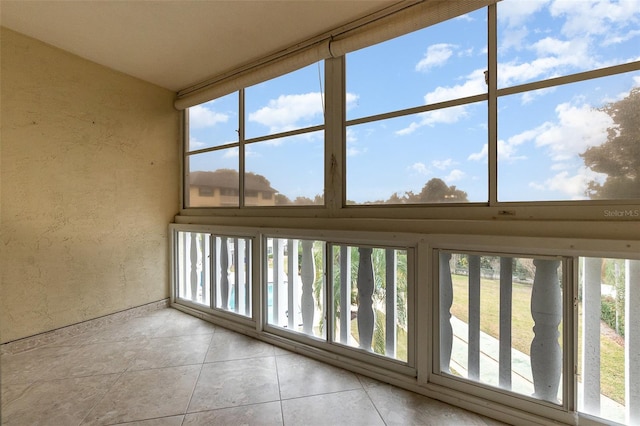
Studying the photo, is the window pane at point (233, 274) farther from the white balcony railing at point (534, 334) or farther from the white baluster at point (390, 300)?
the white balcony railing at point (534, 334)

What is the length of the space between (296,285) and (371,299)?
2.08ft

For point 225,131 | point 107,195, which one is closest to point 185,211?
point 107,195

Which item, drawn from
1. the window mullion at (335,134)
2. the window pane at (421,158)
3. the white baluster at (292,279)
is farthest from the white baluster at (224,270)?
the window pane at (421,158)

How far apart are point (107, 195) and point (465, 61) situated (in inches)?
120

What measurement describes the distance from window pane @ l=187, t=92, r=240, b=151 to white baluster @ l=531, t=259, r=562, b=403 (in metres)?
2.51

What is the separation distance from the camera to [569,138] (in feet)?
4.24

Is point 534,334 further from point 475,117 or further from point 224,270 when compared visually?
point 224,270

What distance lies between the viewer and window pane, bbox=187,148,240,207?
2.57m

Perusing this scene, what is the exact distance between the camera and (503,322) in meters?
1.40

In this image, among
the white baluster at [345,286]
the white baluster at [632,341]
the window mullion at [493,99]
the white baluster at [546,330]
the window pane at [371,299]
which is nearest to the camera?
the white baluster at [632,341]

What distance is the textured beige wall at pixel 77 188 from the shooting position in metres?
1.93

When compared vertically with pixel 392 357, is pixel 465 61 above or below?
above

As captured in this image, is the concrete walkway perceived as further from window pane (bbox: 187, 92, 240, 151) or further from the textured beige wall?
the textured beige wall

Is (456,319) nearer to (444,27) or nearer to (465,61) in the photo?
(465,61)
